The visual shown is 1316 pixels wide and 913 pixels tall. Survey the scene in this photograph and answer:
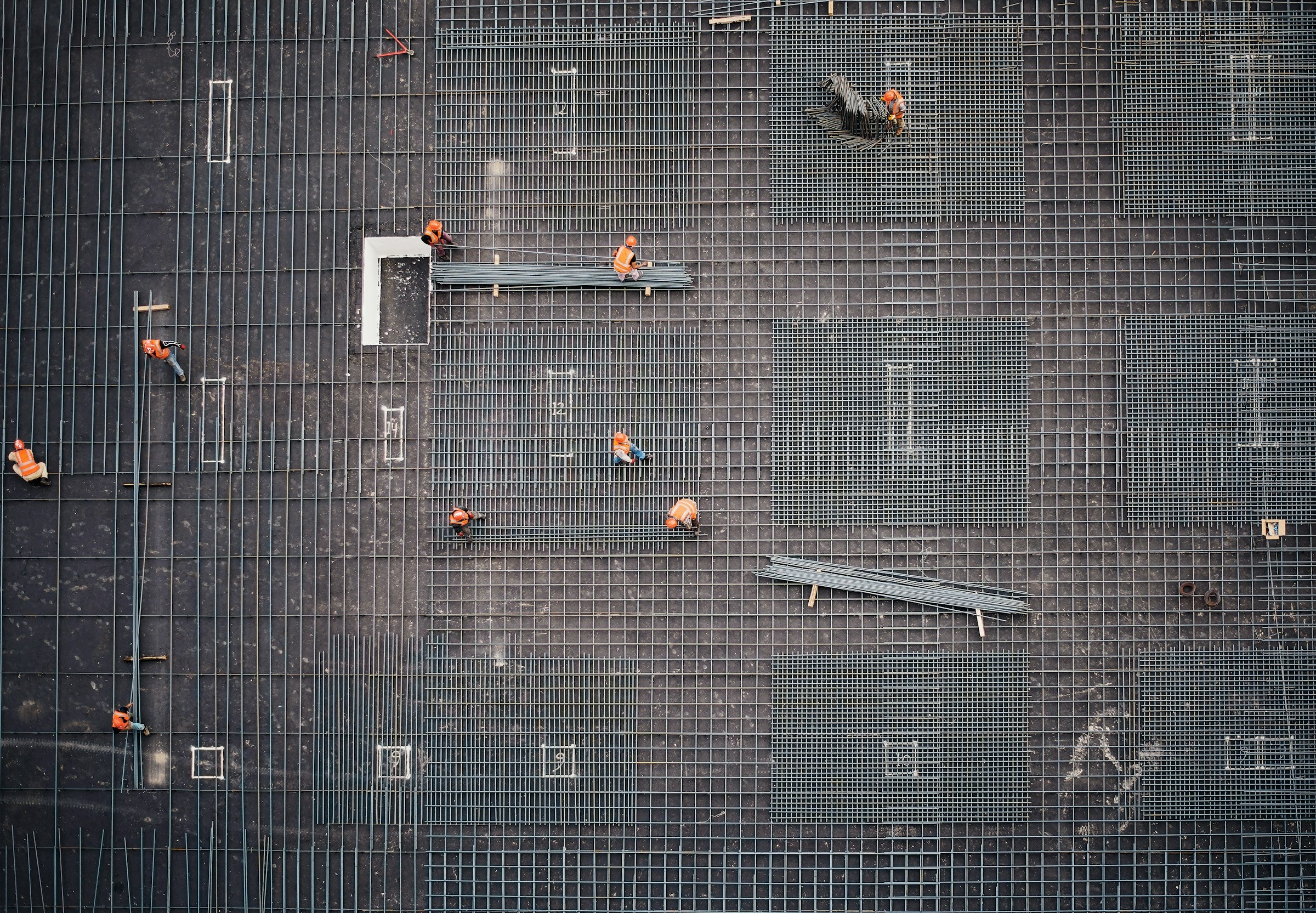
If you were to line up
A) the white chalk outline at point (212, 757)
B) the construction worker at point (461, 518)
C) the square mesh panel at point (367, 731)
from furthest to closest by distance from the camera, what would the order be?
the white chalk outline at point (212, 757)
the square mesh panel at point (367, 731)
the construction worker at point (461, 518)

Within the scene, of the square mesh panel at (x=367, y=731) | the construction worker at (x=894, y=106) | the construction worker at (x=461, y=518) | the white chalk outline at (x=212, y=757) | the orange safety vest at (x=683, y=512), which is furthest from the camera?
the white chalk outline at (x=212, y=757)

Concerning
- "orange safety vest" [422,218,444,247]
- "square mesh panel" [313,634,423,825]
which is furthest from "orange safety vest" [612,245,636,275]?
"square mesh panel" [313,634,423,825]

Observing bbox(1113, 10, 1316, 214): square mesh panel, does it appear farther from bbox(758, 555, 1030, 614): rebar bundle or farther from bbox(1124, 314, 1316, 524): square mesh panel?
bbox(758, 555, 1030, 614): rebar bundle

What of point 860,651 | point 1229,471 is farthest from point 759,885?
point 1229,471

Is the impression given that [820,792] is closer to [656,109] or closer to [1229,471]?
[1229,471]

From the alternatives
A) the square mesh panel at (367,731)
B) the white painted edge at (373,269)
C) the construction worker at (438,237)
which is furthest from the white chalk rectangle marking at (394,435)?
the square mesh panel at (367,731)

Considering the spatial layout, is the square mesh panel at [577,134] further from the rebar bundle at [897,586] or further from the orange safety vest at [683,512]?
the rebar bundle at [897,586]

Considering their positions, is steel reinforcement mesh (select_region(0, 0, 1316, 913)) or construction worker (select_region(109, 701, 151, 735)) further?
steel reinforcement mesh (select_region(0, 0, 1316, 913))
